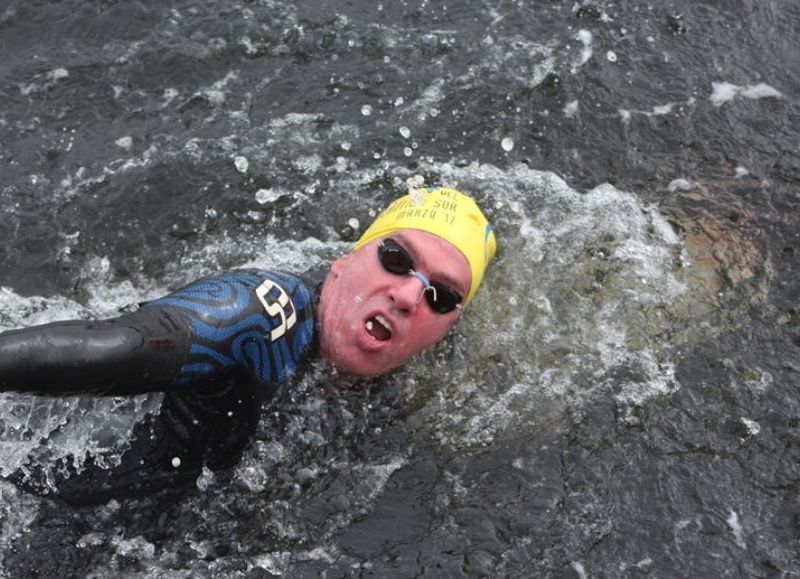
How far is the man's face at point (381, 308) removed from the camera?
4.63 m

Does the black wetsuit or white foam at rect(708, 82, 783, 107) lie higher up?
the black wetsuit

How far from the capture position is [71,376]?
3.52 m

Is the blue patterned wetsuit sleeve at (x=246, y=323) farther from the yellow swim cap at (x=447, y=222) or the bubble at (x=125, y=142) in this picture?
the bubble at (x=125, y=142)

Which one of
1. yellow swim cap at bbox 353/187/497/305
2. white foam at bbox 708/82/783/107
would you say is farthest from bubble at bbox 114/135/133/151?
white foam at bbox 708/82/783/107

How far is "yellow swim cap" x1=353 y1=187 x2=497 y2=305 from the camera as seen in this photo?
5078mm

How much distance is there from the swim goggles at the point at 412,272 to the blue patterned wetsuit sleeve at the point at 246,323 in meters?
0.46

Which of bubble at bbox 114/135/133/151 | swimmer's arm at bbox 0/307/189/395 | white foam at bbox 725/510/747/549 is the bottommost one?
white foam at bbox 725/510/747/549

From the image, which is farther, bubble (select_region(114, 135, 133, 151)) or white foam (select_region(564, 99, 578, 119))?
white foam (select_region(564, 99, 578, 119))

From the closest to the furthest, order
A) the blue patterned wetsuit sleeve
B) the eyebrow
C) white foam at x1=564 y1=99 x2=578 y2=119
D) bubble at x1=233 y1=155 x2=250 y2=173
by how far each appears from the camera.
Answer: the blue patterned wetsuit sleeve, the eyebrow, bubble at x1=233 y1=155 x2=250 y2=173, white foam at x1=564 y1=99 x2=578 y2=119

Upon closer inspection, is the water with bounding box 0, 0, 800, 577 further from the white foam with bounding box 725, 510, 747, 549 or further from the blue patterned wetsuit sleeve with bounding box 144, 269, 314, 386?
the blue patterned wetsuit sleeve with bounding box 144, 269, 314, 386

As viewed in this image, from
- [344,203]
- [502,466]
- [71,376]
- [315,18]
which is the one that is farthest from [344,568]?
[315,18]

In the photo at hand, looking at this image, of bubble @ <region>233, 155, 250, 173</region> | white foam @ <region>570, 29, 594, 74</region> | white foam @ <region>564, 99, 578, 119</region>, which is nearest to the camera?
bubble @ <region>233, 155, 250, 173</region>

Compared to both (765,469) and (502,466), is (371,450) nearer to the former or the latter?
(502,466)

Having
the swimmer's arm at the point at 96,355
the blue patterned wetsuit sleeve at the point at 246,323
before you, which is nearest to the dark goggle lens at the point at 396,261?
the blue patterned wetsuit sleeve at the point at 246,323
